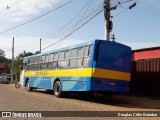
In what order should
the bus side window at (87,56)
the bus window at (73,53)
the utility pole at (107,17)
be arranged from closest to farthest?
the bus side window at (87,56) → the bus window at (73,53) → the utility pole at (107,17)

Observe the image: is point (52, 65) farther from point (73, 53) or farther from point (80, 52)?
point (80, 52)

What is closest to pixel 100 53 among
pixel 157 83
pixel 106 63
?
pixel 106 63

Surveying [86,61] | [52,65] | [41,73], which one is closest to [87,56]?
[86,61]

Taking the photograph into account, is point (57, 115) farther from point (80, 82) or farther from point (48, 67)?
point (48, 67)

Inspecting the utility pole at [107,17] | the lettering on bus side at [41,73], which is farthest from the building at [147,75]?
the lettering on bus side at [41,73]

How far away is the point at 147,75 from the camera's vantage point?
2183 centimetres

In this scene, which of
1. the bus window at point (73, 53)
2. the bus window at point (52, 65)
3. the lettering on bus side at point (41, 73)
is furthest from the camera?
the lettering on bus side at point (41, 73)

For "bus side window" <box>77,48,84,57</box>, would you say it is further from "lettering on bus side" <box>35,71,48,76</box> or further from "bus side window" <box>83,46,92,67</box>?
"lettering on bus side" <box>35,71,48,76</box>

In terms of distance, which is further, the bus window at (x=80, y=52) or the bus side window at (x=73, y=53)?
the bus side window at (x=73, y=53)

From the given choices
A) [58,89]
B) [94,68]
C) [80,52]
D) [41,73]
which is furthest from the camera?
[41,73]

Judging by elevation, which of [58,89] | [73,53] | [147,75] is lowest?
[58,89]

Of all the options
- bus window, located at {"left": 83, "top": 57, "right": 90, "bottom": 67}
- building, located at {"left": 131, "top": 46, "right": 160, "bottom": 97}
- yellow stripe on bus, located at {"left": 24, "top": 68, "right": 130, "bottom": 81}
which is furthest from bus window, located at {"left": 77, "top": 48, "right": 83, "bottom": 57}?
building, located at {"left": 131, "top": 46, "right": 160, "bottom": 97}

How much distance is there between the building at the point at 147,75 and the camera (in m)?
21.0

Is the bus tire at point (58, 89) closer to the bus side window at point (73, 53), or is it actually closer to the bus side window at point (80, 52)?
the bus side window at point (73, 53)
